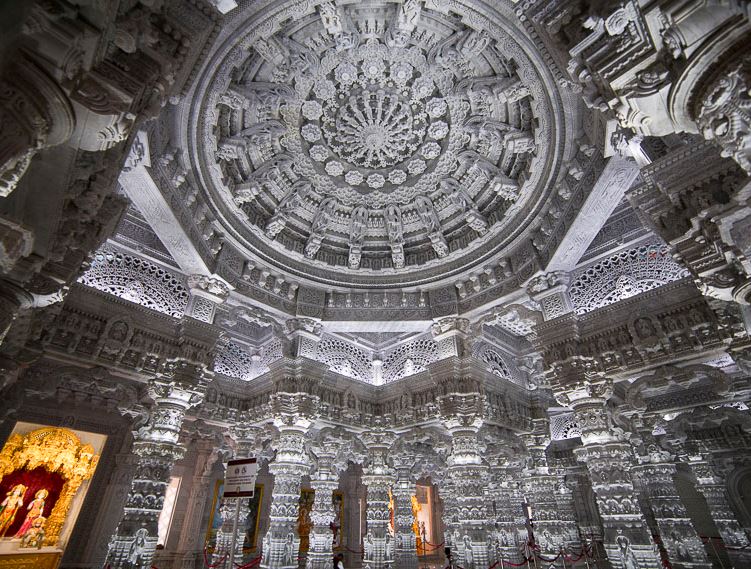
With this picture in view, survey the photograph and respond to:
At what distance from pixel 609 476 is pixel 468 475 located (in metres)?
3.12

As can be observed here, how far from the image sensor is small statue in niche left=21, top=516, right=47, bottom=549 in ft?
30.2

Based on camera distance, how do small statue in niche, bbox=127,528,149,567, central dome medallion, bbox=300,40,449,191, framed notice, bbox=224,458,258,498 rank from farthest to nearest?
central dome medallion, bbox=300,40,449,191 → small statue in niche, bbox=127,528,149,567 → framed notice, bbox=224,458,258,498

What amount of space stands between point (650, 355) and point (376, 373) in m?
6.95

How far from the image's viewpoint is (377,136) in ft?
31.6

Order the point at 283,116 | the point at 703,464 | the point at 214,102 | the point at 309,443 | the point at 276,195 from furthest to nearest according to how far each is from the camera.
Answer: the point at 703,464
the point at 309,443
the point at 276,195
the point at 283,116
the point at 214,102

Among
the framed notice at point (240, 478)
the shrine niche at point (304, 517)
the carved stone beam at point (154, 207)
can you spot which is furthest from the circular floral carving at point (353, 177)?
the shrine niche at point (304, 517)

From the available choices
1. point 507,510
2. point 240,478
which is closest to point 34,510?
point 240,478

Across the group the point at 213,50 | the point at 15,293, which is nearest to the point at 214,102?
the point at 213,50

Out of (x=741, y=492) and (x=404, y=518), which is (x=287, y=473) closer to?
(x=404, y=518)

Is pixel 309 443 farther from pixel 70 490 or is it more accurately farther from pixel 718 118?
pixel 718 118

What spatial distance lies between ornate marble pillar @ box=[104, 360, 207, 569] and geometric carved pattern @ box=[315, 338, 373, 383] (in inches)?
141

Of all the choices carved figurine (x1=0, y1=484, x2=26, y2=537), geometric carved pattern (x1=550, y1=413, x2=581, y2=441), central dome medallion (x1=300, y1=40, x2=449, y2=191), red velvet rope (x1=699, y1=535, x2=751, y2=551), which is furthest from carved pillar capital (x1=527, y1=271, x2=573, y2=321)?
carved figurine (x1=0, y1=484, x2=26, y2=537)

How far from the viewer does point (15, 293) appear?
13.4ft

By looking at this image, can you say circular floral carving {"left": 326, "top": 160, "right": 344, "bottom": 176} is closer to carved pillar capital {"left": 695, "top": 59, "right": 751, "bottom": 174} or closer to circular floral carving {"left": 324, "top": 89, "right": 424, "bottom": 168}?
circular floral carving {"left": 324, "top": 89, "right": 424, "bottom": 168}
